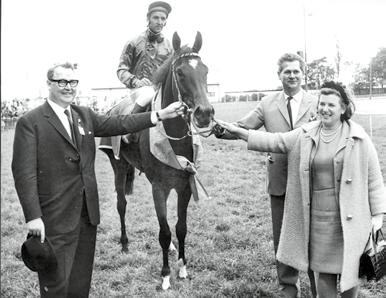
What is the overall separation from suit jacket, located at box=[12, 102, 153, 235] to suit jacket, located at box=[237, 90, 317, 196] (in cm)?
171

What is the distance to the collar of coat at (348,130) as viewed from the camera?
3002mm

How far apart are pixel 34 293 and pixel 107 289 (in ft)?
2.48

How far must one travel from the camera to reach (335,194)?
3029 mm

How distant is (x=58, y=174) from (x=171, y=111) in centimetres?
116

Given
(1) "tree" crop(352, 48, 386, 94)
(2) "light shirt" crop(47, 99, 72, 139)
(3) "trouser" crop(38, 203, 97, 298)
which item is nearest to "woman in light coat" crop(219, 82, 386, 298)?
(3) "trouser" crop(38, 203, 97, 298)

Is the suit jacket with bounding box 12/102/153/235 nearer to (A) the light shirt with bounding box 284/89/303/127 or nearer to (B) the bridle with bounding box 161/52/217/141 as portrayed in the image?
(B) the bridle with bounding box 161/52/217/141

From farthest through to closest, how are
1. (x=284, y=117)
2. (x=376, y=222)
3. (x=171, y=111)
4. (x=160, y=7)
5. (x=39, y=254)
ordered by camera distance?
(x=160, y=7)
(x=284, y=117)
(x=171, y=111)
(x=376, y=222)
(x=39, y=254)

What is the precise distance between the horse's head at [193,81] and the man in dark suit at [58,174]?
0.96m

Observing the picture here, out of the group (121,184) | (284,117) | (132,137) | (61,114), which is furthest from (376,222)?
(121,184)

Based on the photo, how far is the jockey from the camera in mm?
4371

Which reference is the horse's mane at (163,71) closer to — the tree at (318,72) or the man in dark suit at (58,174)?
the man in dark suit at (58,174)

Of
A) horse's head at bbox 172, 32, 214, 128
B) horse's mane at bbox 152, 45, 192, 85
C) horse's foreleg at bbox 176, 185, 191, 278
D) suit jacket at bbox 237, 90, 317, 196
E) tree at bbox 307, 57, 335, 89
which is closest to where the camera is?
horse's head at bbox 172, 32, 214, 128

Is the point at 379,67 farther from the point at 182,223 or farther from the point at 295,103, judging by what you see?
the point at 182,223

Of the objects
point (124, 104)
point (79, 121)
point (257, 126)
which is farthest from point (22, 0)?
point (257, 126)
